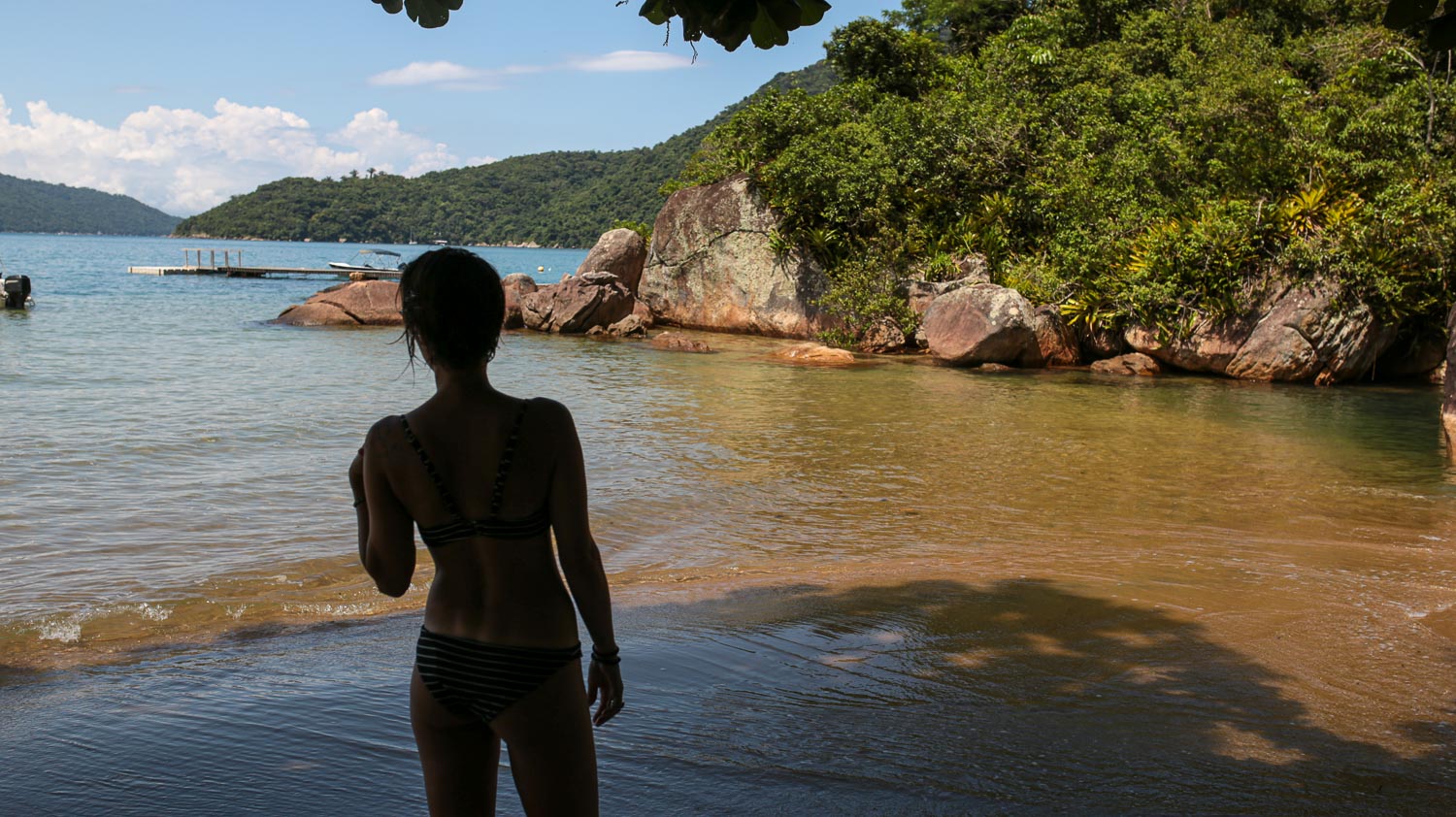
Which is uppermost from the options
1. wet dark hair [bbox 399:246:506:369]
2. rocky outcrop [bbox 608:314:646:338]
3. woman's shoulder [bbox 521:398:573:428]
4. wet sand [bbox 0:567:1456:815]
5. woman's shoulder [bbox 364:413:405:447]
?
wet dark hair [bbox 399:246:506:369]

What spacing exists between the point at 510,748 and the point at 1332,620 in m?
4.60

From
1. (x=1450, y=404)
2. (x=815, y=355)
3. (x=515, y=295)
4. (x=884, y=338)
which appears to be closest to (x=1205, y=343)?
(x=884, y=338)

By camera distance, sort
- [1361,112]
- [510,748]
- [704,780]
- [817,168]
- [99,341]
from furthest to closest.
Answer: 1. [817,168]
2. [99,341]
3. [1361,112]
4. [704,780]
5. [510,748]

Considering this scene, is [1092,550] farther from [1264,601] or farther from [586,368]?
[586,368]

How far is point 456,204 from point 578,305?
80297mm

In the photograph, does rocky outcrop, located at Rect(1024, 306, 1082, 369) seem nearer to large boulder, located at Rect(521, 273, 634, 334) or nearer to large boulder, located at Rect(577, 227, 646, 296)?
large boulder, located at Rect(521, 273, 634, 334)

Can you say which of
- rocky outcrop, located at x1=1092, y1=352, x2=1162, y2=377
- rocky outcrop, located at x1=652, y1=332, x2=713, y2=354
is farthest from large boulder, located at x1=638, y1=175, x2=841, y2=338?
rocky outcrop, located at x1=1092, y1=352, x2=1162, y2=377

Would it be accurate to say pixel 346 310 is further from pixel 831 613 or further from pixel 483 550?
pixel 483 550

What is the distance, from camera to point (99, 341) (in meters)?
20.8

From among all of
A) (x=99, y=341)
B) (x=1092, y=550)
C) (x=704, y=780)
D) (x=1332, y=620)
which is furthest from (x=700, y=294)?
(x=704, y=780)

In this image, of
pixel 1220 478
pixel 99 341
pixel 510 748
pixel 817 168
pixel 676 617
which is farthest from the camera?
pixel 817 168

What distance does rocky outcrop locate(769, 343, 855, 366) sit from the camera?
61.4ft

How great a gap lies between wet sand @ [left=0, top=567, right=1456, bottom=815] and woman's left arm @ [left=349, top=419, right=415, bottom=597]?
1.18 meters

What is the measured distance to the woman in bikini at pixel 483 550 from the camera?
219 centimetres
